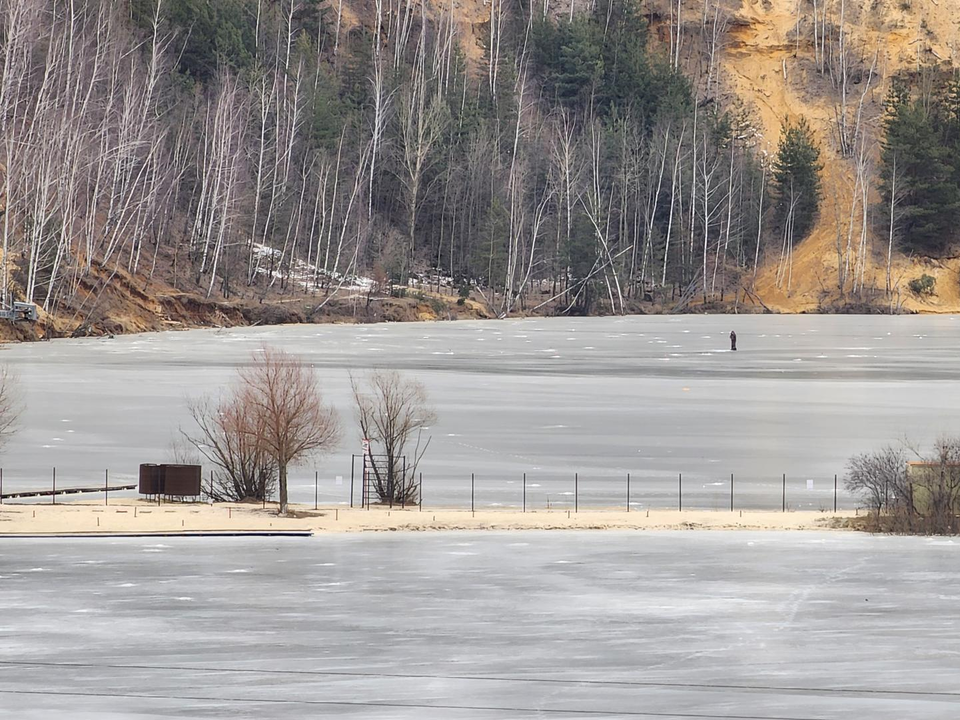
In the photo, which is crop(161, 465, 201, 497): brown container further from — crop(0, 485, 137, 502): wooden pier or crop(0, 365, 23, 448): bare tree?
crop(0, 365, 23, 448): bare tree

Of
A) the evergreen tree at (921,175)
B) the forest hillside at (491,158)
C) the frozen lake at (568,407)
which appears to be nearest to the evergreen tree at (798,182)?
the forest hillside at (491,158)

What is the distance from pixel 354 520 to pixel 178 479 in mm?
4157

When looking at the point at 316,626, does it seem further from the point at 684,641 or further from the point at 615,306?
the point at 615,306

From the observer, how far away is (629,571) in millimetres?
25375

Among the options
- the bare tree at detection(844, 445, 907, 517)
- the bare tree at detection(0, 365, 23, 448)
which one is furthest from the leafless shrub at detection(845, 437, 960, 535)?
the bare tree at detection(0, 365, 23, 448)

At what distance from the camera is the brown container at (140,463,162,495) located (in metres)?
32.2

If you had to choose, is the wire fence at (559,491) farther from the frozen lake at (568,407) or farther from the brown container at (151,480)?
the brown container at (151,480)

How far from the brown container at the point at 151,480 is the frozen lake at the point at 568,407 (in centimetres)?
201

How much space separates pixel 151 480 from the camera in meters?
32.2

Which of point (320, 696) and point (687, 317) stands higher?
point (687, 317)

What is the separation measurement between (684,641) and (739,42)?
13155 centimetres

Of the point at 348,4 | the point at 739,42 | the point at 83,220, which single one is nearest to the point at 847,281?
the point at 739,42

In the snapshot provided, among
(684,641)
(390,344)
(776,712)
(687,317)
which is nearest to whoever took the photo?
(776,712)

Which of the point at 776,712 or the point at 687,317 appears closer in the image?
the point at 776,712
